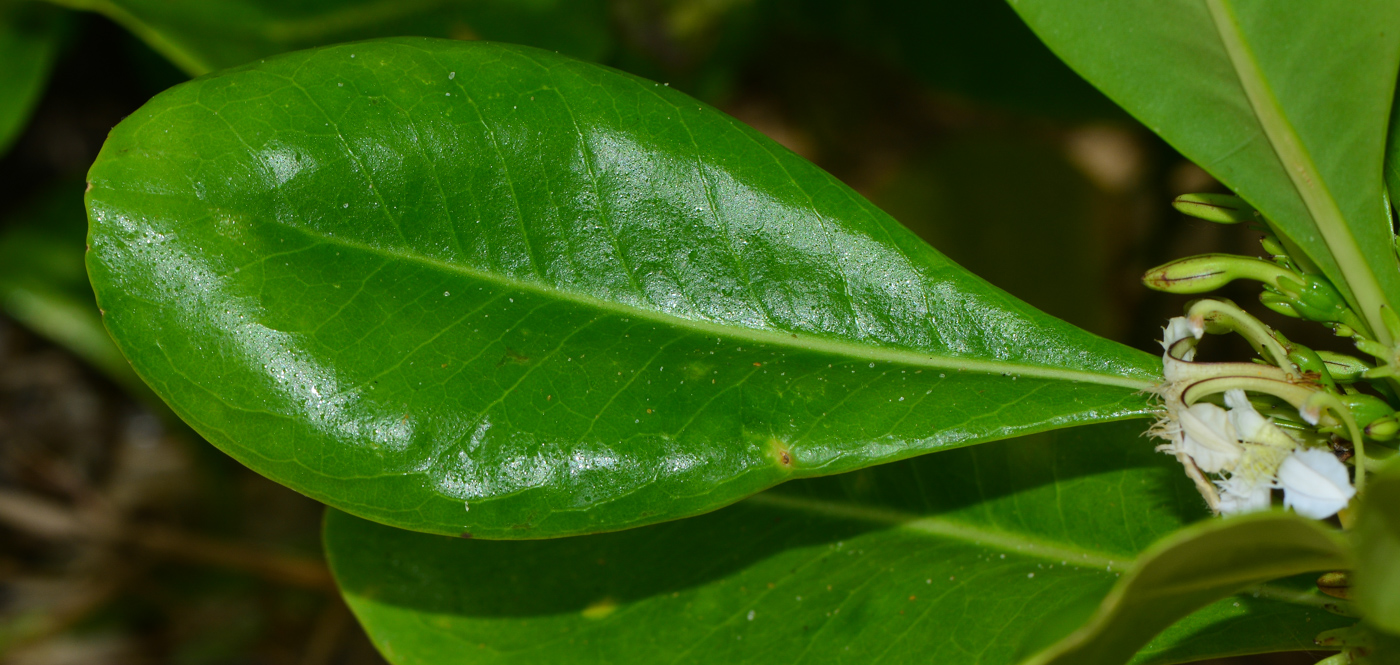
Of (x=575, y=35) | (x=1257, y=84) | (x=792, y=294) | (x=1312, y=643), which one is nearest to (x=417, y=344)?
(x=792, y=294)

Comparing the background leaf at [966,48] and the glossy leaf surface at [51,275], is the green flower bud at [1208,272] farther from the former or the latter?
the glossy leaf surface at [51,275]

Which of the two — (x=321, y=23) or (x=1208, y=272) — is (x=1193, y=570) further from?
(x=321, y=23)

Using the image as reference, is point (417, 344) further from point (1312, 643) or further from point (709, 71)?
point (709, 71)

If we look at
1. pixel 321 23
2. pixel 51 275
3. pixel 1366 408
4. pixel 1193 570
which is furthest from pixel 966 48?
pixel 51 275

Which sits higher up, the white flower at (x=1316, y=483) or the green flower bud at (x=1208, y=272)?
the green flower bud at (x=1208, y=272)

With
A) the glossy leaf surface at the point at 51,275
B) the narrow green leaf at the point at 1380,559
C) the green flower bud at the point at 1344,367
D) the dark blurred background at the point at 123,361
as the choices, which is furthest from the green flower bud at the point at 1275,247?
the glossy leaf surface at the point at 51,275

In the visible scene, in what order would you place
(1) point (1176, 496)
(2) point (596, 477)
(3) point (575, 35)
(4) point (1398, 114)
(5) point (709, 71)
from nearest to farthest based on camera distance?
(2) point (596, 477) → (4) point (1398, 114) → (1) point (1176, 496) → (3) point (575, 35) → (5) point (709, 71)
